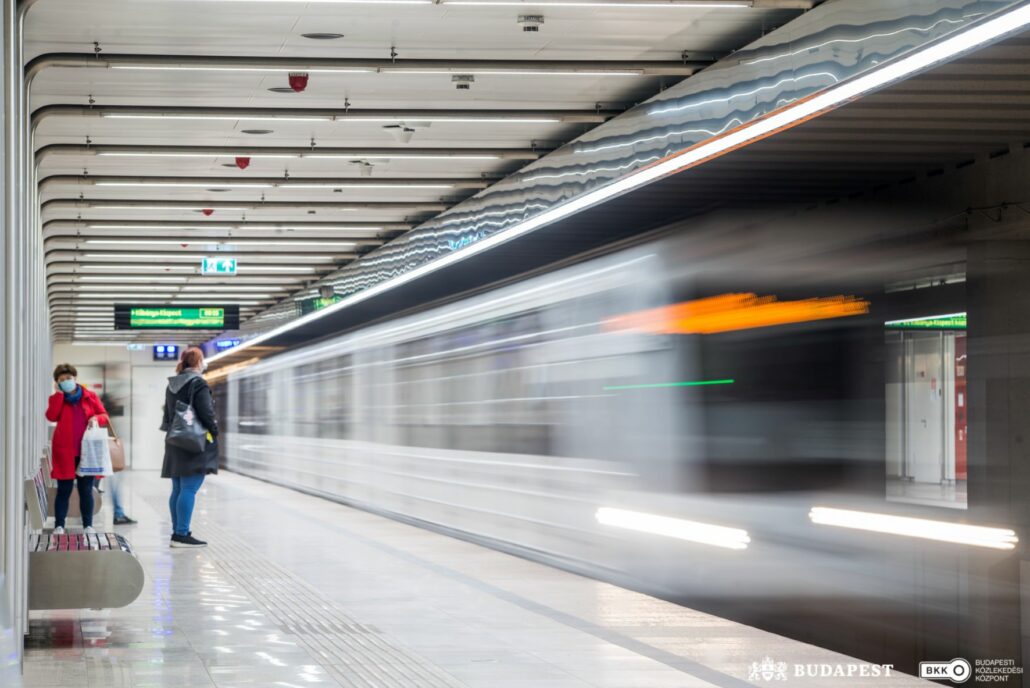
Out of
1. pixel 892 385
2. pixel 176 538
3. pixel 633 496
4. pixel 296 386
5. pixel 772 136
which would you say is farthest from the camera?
pixel 296 386

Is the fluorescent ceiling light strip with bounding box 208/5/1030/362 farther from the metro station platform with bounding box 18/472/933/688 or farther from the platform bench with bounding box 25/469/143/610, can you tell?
the platform bench with bounding box 25/469/143/610

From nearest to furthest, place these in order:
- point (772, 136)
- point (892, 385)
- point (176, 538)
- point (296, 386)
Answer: point (892, 385) → point (772, 136) → point (176, 538) → point (296, 386)

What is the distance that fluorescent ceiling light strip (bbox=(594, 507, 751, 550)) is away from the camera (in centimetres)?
791

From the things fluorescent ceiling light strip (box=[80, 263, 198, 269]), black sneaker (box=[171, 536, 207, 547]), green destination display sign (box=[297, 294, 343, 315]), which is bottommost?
black sneaker (box=[171, 536, 207, 547])

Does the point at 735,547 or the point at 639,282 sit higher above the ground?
the point at 639,282

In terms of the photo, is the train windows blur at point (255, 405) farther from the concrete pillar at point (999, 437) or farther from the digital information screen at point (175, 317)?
the concrete pillar at point (999, 437)

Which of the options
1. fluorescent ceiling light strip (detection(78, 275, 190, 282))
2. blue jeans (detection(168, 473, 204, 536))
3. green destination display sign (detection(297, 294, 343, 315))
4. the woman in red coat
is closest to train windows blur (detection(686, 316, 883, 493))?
blue jeans (detection(168, 473, 204, 536))

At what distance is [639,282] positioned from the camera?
915 cm

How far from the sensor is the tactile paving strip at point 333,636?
20.6 feet

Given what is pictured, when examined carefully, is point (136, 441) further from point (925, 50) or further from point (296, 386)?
point (925, 50)

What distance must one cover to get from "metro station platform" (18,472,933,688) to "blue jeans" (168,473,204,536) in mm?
596

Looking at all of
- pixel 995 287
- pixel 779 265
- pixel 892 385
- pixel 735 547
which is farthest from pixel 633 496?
pixel 995 287

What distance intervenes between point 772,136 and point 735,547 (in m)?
→ 2.30

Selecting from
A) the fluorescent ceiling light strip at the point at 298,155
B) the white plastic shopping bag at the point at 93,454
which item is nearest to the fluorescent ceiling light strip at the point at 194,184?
the fluorescent ceiling light strip at the point at 298,155
